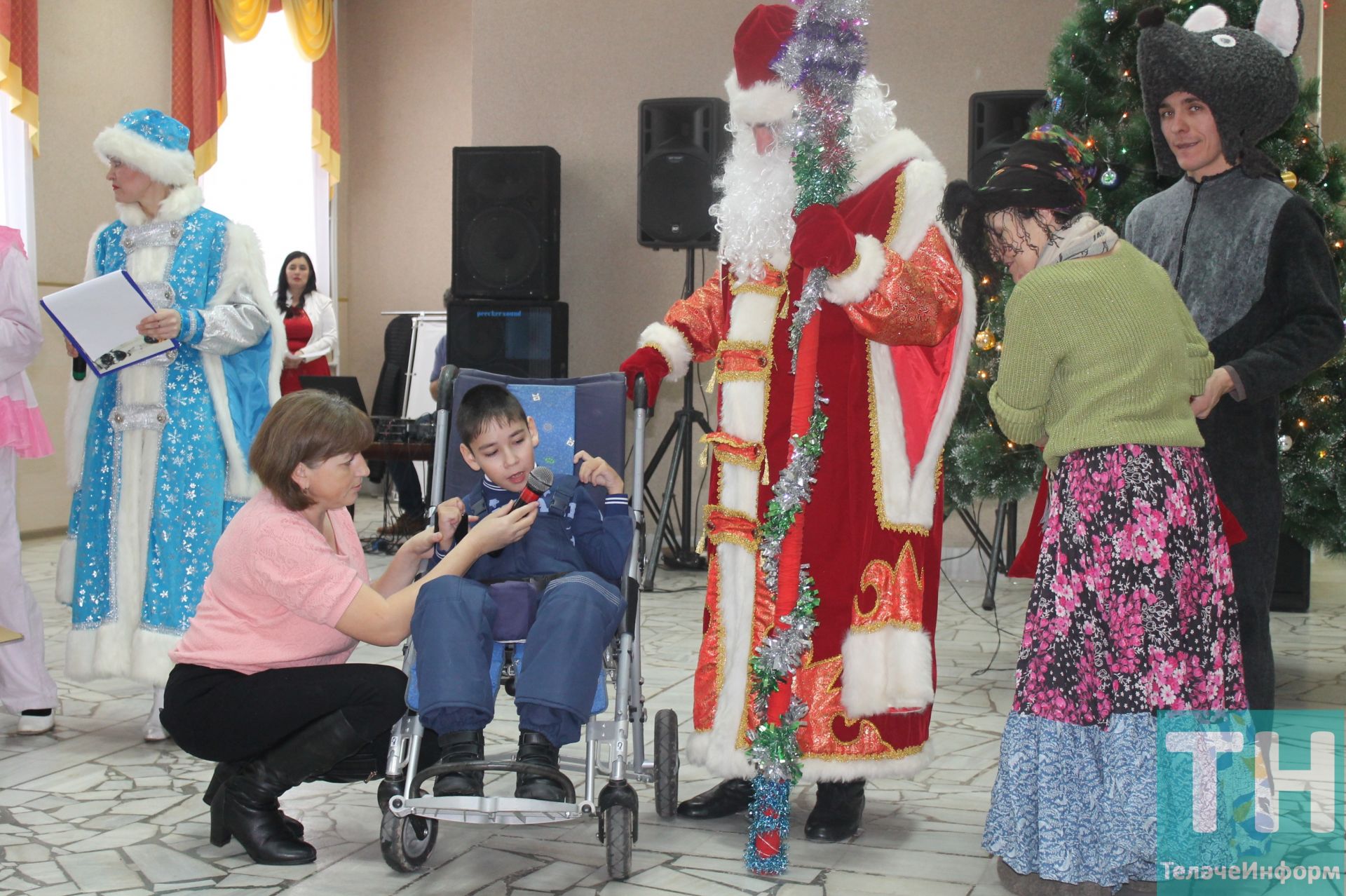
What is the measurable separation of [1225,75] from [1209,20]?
0.26 metres

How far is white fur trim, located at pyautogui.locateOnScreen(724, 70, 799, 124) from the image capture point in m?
2.44

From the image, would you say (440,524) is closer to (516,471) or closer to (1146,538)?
(516,471)

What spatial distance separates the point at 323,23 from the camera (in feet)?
29.3

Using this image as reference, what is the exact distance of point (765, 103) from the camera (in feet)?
8.10

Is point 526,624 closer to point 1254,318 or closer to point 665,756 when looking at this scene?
point 665,756

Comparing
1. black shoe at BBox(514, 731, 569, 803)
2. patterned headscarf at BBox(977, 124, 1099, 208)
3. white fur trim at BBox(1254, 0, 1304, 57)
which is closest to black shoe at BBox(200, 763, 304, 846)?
black shoe at BBox(514, 731, 569, 803)

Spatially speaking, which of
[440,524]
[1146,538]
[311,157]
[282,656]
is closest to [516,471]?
[440,524]

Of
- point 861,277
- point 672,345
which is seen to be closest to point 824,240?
point 861,277

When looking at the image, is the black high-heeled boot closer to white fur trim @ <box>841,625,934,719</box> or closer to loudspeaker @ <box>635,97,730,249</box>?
white fur trim @ <box>841,625,934,719</box>

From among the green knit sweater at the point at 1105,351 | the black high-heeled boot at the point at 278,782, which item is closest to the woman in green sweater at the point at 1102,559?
the green knit sweater at the point at 1105,351

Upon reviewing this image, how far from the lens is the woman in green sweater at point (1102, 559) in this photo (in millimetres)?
2082

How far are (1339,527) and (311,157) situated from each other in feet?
24.8

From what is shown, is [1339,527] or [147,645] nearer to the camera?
[147,645]

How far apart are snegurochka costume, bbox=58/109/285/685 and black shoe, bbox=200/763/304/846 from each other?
2.52 ft
